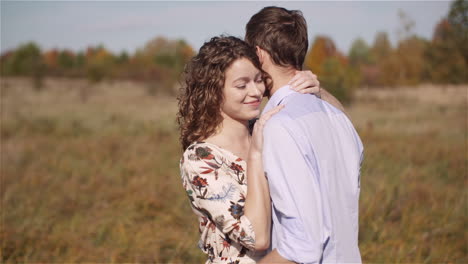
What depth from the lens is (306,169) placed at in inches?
64.0

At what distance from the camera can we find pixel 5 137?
11141 millimetres

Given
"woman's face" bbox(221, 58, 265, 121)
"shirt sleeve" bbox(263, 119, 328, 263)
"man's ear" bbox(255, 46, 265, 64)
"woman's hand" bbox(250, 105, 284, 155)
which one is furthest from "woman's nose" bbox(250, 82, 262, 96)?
"shirt sleeve" bbox(263, 119, 328, 263)

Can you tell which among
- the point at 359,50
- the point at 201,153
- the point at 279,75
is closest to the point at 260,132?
the point at 279,75

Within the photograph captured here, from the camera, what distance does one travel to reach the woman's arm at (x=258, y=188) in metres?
1.82

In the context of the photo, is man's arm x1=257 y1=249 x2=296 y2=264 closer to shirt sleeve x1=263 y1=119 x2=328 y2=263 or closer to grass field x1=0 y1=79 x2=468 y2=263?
shirt sleeve x1=263 y1=119 x2=328 y2=263

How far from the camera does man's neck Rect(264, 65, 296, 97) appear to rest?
6.47 feet

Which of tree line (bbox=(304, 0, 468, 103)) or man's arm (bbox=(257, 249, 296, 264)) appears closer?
man's arm (bbox=(257, 249, 296, 264))

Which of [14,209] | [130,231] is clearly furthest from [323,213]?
[14,209]

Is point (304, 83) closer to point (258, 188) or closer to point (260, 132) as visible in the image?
point (260, 132)

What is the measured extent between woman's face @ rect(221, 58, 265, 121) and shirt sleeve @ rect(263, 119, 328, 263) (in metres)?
0.47

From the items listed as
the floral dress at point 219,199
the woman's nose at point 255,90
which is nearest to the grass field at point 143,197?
the floral dress at point 219,199

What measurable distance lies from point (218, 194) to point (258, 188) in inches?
10.2

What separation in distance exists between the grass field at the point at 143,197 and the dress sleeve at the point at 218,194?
2.53m

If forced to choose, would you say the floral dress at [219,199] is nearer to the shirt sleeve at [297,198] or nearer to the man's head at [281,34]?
the shirt sleeve at [297,198]
